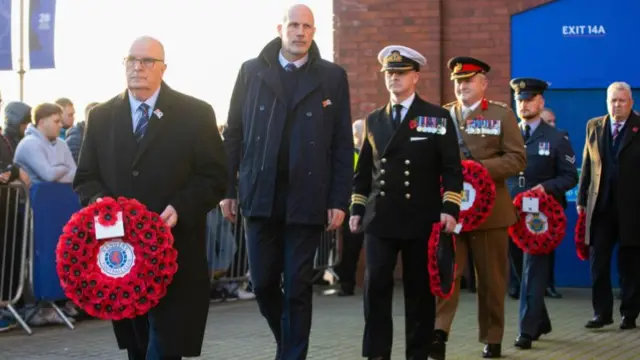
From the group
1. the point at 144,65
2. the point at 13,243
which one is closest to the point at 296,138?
the point at 144,65

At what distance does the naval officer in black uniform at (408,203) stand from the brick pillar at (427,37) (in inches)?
299

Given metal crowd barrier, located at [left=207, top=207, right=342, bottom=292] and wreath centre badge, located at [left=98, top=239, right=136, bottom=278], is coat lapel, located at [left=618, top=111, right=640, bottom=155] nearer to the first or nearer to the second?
metal crowd barrier, located at [left=207, top=207, right=342, bottom=292]

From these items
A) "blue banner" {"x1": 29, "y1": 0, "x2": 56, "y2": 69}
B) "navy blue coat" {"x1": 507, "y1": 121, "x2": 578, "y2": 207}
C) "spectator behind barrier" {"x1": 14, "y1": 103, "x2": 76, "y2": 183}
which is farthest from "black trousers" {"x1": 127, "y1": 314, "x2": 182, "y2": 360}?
"blue banner" {"x1": 29, "y1": 0, "x2": 56, "y2": 69}

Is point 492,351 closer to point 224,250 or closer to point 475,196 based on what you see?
point 475,196

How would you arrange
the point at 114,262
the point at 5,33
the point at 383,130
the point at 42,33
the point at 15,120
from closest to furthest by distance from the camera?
the point at 114,262 < the point at 383,130 < the point at 15,120 < the point at 5,33 < the point at 42,33

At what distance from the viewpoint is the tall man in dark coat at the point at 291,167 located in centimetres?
784

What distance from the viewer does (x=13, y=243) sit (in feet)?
37.6

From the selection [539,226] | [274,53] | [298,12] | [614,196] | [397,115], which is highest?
[298,12]

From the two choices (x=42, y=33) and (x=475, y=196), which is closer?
(x=475, y=196)

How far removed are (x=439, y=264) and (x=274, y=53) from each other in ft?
5.92

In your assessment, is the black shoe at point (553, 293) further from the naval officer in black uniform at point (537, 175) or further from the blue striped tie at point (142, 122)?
the blue striped tie at point (142, 122)

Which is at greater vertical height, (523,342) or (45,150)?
(45,150)

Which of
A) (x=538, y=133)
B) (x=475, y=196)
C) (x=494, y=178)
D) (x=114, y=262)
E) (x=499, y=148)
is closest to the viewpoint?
(x=114, y=262)

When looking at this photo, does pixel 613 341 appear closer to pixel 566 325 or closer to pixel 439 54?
pixel 566 325
